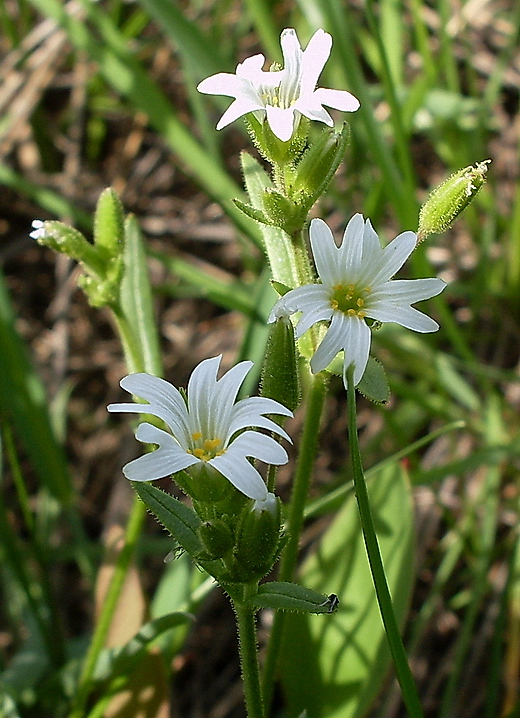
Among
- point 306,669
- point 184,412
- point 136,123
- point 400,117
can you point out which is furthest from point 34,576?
point 136,123

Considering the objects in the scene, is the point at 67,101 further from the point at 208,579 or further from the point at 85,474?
the point at 208,579

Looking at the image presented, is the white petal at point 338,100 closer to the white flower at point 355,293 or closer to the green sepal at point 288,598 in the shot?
the white flower at point 355,293

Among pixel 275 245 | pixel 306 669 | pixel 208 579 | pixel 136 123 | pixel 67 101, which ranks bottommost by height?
pixel 306 669

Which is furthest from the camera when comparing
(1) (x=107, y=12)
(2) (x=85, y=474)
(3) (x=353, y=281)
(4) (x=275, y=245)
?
(1) (x=107, y=12)

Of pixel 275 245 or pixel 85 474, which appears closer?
pixel 275 245

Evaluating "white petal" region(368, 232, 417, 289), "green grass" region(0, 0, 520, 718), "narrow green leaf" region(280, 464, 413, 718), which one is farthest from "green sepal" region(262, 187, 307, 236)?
"narrow green leaf" region(280, 464, 413, 718)

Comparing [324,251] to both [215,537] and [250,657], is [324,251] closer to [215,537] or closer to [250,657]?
[215,537]

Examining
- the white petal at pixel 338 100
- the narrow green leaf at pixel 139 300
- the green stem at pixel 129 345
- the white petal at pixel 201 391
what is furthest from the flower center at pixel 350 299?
the narrow green leaf at pixel 139 300

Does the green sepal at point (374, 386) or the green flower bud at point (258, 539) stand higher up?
the green sepal at point (374, 386)
